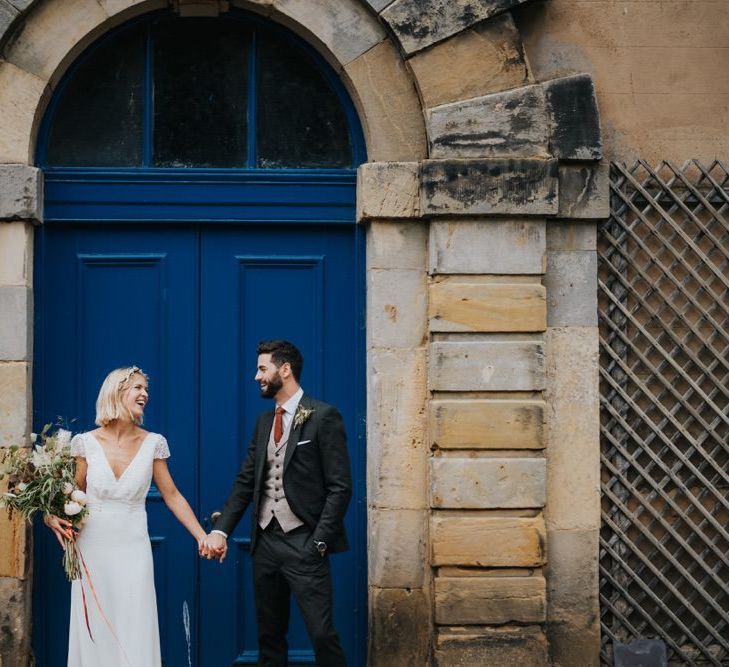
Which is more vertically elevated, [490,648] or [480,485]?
[480,485]

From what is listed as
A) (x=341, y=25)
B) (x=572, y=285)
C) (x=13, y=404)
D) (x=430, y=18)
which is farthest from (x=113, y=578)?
(x=430, y=18)

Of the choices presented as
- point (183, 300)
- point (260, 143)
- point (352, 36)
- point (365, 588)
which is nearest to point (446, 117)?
point (352, 36)

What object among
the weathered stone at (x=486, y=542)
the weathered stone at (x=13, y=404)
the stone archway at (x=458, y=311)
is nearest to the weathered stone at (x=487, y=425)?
the stone archway at (x=458, y=311)

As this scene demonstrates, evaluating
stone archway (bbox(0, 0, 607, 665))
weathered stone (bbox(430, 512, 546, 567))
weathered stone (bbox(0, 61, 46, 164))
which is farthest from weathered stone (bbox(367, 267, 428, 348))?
weathered stone (bbox(0, 61, 46, 164))

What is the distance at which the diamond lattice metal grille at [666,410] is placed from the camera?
21.4 ft

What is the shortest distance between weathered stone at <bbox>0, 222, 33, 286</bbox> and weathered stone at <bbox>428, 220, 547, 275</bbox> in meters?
2.33

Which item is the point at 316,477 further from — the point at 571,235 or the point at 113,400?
the point at 571,235

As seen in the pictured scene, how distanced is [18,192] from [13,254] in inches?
13.9

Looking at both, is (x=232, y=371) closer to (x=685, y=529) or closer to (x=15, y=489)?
(x=15, y=489)

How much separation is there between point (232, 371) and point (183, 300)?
1.71 ft

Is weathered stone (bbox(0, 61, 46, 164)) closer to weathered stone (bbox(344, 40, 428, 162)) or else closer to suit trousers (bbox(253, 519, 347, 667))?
weathered stone (bbox(344, 40, 428, 162))

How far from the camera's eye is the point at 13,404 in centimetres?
619

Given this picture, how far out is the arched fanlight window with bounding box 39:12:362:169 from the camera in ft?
22.0

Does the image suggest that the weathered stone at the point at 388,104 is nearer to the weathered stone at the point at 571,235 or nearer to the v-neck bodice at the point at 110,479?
the weathered stone at the point at 571,235
